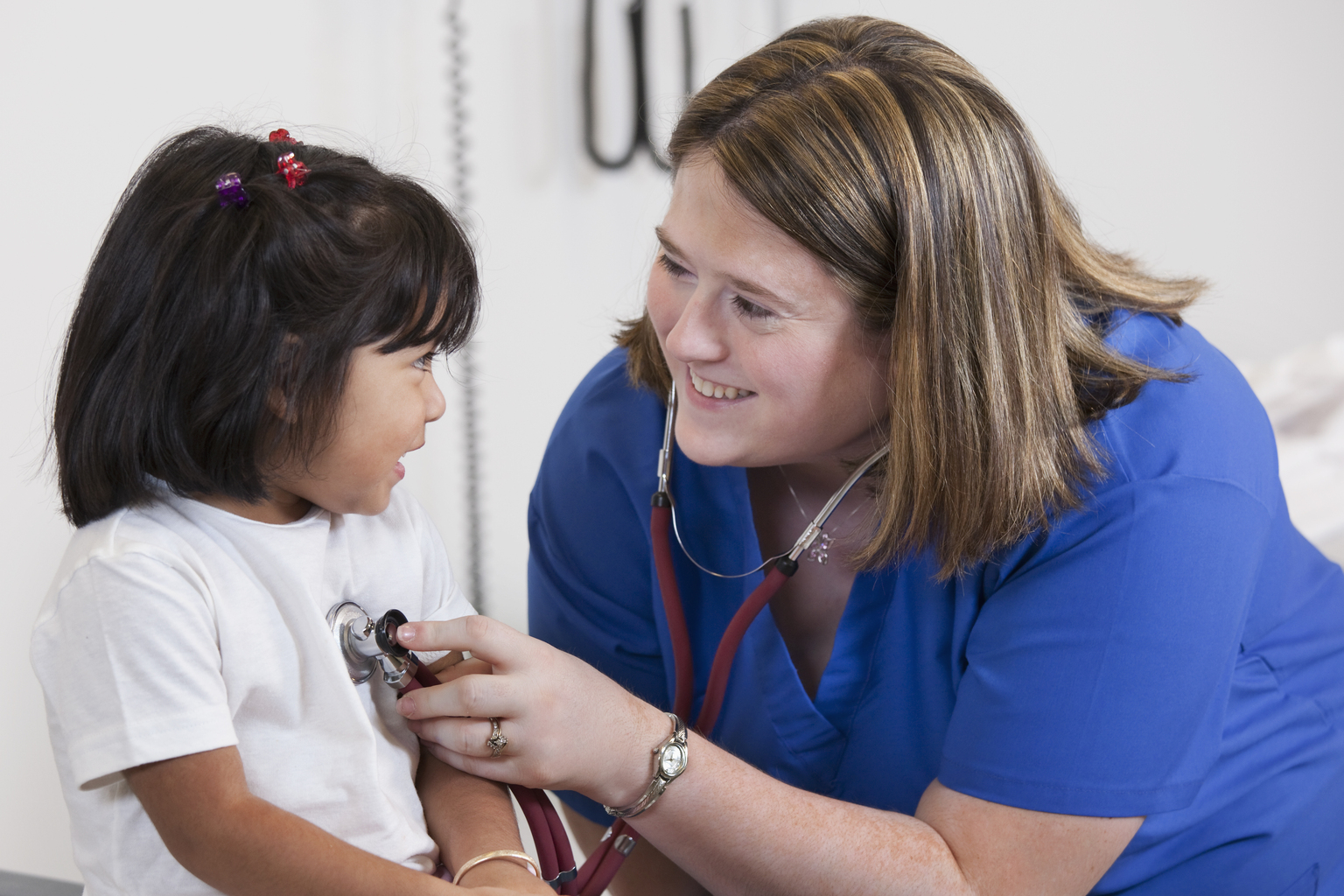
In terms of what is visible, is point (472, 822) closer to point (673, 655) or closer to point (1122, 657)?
point (673, 655)

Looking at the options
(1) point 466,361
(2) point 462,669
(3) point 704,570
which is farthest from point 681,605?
(1) point 466,361

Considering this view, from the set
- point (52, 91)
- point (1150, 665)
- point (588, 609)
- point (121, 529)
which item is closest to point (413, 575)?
point (121, 529)

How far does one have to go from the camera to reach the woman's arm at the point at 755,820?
86 cm

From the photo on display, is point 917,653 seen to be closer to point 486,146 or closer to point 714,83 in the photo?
point 714,83

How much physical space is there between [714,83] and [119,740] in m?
0.74

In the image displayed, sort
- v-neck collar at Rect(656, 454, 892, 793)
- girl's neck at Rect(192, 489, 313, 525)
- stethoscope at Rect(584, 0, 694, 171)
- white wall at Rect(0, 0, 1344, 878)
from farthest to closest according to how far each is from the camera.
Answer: stethoscope at Rect(584, 0, 694, 171), white wall at Rect(0, 0, 1344, 878), v-neck collar at Rect(656, 454, 892, 793), girl's neck at Rect(192, 489, 313, 525)

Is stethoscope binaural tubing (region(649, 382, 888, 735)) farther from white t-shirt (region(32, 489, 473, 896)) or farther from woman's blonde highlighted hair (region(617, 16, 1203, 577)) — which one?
white t-shirt (region(32, 489, 473, 896))

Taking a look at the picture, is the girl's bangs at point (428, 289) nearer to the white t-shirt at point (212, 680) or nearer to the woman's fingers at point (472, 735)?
the white t-shirt at point (212, 680)

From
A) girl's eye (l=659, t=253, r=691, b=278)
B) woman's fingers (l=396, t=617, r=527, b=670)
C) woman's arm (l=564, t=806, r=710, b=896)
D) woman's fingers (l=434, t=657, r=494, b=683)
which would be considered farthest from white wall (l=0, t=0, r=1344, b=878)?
woman's fingers (l=396, t=617, r=527, b=670)

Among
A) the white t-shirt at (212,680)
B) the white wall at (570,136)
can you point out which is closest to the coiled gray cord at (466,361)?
the white wall at (570,136)

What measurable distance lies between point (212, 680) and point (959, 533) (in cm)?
62

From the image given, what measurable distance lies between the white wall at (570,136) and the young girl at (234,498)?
106 centimetres

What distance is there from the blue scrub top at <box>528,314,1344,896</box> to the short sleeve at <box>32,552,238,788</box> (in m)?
0.55

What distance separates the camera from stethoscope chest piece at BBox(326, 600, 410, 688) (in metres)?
0.80
